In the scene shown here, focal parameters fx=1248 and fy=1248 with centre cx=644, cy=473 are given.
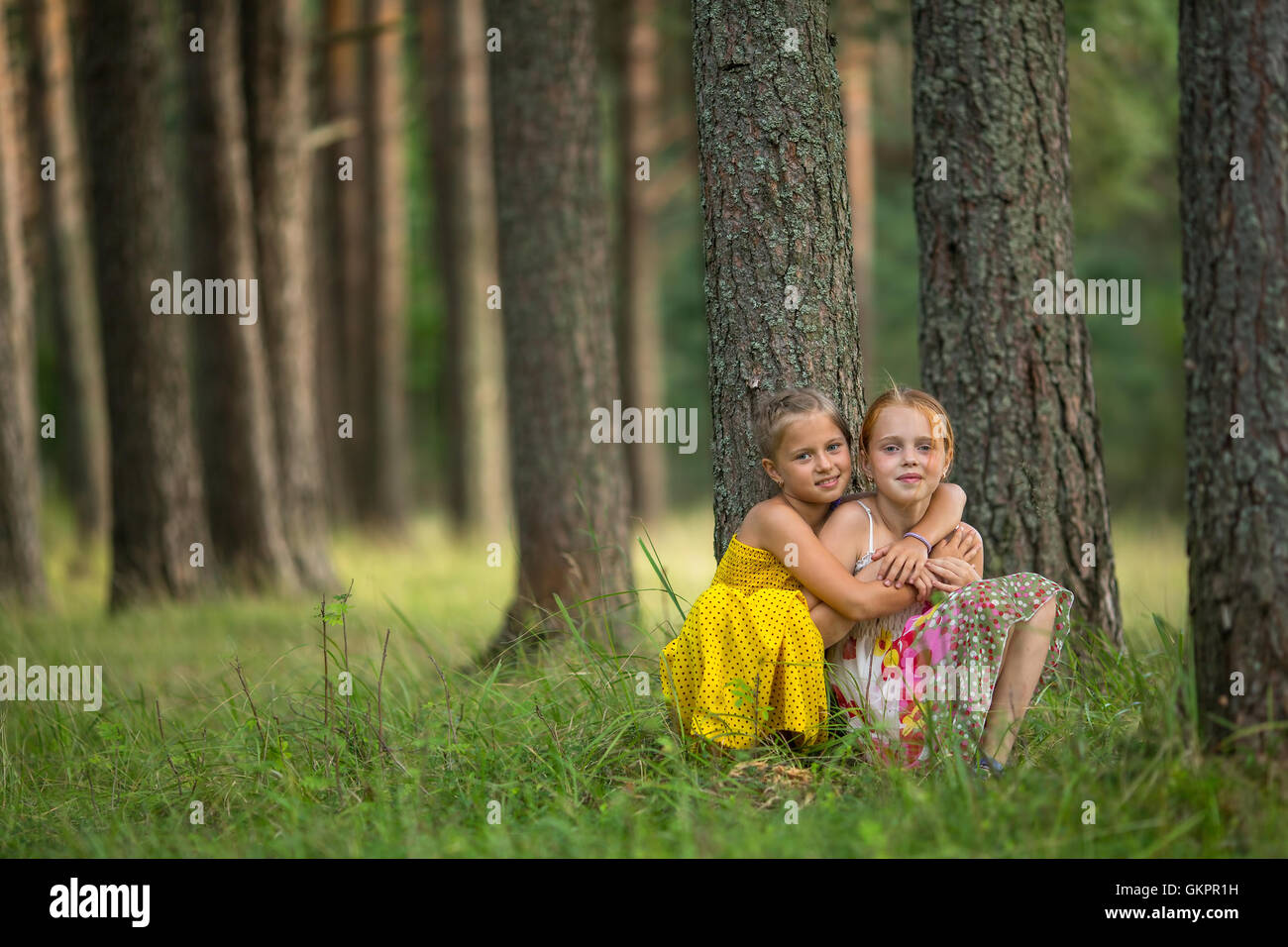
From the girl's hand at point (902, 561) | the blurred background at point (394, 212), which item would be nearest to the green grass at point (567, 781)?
the girl's hand at point (902, 561)

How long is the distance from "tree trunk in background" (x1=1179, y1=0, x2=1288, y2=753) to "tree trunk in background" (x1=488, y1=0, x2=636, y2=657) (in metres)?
3.95

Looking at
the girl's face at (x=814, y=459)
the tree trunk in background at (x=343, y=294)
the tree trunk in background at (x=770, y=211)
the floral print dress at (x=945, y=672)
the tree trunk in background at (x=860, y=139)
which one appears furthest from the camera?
the tree trunk in background at (x=343, y=294)

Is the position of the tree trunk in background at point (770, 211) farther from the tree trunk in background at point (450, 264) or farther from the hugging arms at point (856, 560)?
the tree trunk in background at point (450, 264)

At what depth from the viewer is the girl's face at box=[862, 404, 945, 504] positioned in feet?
13.1

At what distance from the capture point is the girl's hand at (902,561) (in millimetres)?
3898

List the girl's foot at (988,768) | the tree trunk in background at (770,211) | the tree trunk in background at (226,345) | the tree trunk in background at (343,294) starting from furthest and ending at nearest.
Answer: the tree trunk in background at (343,294), the tree trunk in background at (226,345), the tree trunk in background at (770,211), the girl's foot at (988,768)

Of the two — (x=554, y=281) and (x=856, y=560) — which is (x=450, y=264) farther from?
(x=856, y=560)

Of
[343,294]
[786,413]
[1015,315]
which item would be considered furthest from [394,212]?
[786,413]

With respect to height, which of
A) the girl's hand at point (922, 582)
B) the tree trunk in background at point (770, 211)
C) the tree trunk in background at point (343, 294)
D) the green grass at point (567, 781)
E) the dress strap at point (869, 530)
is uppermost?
the tree trunk in background at point (343, 294)

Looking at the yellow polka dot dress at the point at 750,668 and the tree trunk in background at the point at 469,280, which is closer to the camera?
the yellow polka dot dress at the point at 750,668

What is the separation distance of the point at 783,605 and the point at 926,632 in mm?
450

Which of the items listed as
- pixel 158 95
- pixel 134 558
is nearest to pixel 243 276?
pixel 158 95

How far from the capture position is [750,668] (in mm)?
3885

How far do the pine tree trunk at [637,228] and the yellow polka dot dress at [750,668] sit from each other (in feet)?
37.4
